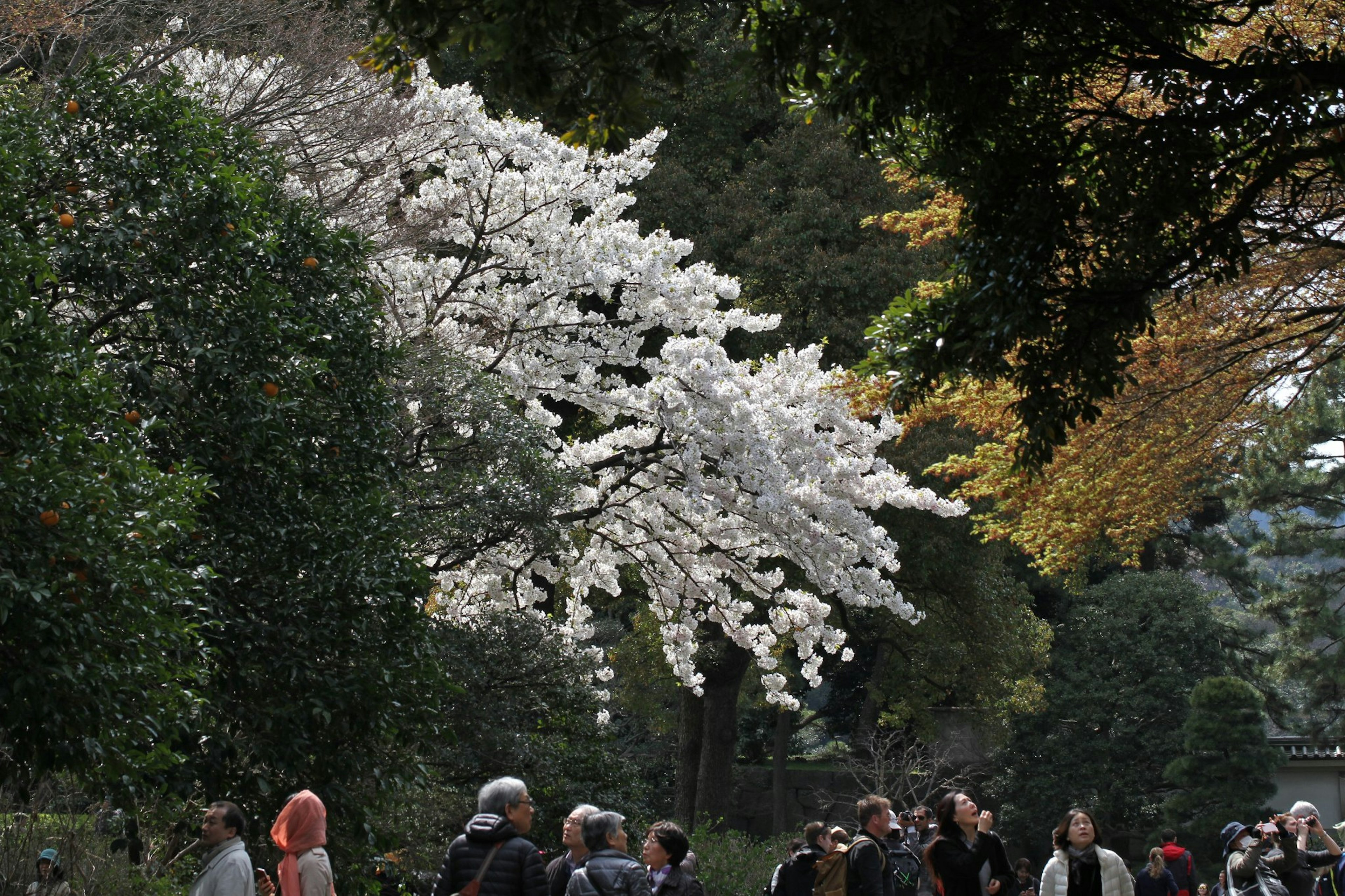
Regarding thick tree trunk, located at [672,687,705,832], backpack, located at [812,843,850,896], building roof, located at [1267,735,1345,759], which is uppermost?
building roof, located at [1267,735,1345,759]

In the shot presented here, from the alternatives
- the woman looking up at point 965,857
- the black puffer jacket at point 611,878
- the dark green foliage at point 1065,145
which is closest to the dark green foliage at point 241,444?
the black puffer jacket at point 611,878

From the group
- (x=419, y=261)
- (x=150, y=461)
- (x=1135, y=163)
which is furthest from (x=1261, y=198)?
(x=419, y=261)

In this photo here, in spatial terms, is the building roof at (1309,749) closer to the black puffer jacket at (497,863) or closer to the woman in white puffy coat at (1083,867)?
the woman in white puffy coat at (1083,867)

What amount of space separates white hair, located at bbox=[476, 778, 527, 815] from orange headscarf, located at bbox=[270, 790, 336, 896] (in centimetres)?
68

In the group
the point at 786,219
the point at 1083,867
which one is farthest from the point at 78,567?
the point at 786,219

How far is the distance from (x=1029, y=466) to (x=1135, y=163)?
156 centimetres

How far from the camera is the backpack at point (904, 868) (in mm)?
8625

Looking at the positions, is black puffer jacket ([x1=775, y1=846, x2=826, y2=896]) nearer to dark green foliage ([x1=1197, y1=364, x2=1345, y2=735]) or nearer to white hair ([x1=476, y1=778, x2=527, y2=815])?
white hair ([x1=476, y1=778, x2=527, y2=815])

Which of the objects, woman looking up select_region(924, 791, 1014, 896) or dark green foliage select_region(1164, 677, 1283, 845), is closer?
woman looking up select_region(924, 791, 1014, 896)

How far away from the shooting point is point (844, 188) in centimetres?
1864

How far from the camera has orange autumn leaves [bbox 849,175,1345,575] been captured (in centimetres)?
1026

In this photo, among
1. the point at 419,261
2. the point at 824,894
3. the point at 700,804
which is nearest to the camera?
the point at 824,894

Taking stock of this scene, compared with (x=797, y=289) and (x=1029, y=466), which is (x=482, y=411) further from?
(x=797, y=289)

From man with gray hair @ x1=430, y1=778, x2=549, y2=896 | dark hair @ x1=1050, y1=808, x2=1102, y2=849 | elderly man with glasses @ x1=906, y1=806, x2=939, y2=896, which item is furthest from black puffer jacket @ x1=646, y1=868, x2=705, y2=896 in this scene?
elderly man with glasses @ x1=906, y1=806, x2=939, y2=896
